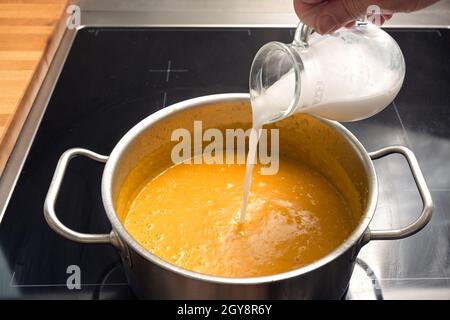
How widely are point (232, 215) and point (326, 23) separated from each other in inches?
12.9

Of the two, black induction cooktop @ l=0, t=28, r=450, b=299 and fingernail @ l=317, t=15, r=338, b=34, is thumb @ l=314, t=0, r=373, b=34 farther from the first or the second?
black induction cooktop @ l=0, t=28, r=450, b=299

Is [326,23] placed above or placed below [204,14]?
above

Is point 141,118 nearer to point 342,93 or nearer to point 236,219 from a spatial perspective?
point 236,219

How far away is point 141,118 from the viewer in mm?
1031

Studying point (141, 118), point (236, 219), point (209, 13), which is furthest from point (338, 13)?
point (209, 13)

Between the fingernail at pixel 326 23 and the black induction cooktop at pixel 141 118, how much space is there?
337 mm

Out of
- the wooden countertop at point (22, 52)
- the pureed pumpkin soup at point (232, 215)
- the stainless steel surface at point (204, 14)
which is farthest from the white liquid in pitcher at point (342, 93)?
the stainless steel surface at point (204, 14)

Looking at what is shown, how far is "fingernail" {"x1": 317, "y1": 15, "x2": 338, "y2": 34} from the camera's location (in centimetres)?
63

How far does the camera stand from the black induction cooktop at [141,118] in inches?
29.9

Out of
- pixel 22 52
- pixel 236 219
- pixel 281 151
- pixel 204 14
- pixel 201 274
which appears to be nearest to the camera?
pixel 201 274

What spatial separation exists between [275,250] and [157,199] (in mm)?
225

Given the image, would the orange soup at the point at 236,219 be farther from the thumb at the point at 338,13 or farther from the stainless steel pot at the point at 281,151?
the thumb at the point at 338,13

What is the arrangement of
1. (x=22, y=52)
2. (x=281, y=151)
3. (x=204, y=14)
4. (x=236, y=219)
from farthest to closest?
(x=204, y=14)
(x=22, y=52)
(x=281, y=151)
(x=236, y=219)

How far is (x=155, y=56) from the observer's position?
1188 millimetres
